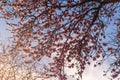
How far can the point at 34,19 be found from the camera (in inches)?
695

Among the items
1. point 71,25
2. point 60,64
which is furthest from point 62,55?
point 71,25

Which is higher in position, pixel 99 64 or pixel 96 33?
pixel 96 33

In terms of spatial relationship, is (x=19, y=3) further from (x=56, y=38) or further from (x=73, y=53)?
(x=73, y=53)

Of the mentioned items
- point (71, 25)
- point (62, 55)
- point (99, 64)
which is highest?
point (71, 25)

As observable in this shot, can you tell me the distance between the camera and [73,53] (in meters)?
18.5

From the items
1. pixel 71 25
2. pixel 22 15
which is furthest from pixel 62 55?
pixel 22 15

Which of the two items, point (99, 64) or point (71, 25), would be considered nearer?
point (99, 64)

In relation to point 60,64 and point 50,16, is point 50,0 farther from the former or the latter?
point 60,64

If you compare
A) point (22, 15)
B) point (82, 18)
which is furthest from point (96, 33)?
point (22, 15)

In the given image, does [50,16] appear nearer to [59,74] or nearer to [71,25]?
[71,25]

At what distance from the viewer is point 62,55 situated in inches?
731

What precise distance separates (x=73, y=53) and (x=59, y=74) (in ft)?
4.49

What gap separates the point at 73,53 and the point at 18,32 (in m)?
3.16

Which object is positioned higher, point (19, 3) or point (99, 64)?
point (19, 3)
